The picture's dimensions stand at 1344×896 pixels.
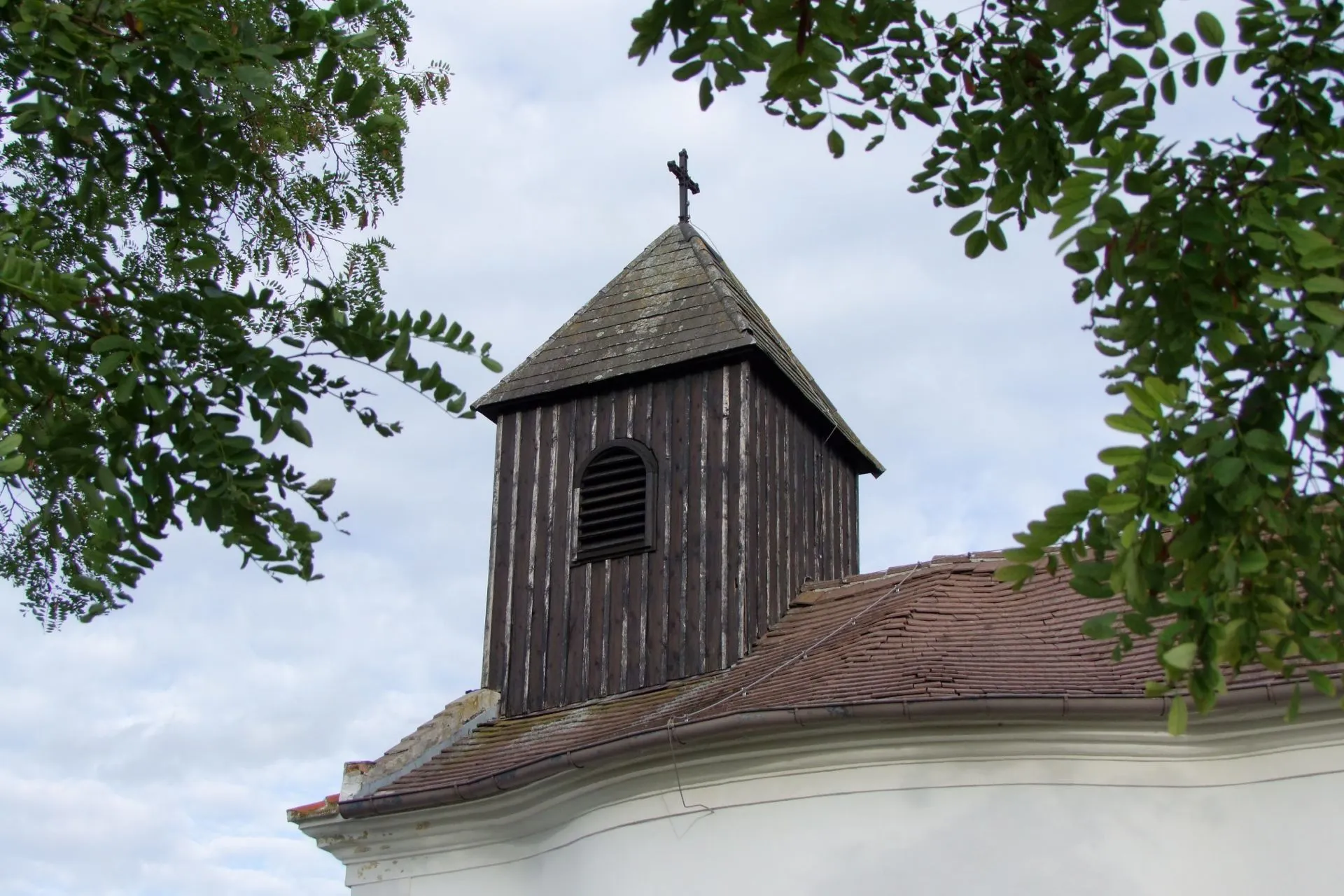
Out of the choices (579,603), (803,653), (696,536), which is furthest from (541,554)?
(803,653)

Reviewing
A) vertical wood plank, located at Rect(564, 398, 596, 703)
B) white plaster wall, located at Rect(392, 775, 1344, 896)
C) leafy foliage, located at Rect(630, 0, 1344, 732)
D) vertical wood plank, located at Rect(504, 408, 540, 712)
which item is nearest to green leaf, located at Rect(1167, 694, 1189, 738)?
leafy foliage, located at Rect(630, 0, 1344, 732)

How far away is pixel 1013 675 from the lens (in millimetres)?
8344

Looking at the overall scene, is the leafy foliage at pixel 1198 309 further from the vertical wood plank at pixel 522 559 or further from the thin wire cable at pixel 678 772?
the vertical wood plank at pixel 522 559

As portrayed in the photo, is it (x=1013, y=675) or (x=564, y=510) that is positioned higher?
(x=564, y=510)

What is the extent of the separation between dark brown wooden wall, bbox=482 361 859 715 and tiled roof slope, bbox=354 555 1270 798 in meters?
0.25

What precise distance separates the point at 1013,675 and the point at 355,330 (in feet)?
15.8

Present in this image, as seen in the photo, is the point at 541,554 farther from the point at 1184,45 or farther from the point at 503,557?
the point at 1184,45

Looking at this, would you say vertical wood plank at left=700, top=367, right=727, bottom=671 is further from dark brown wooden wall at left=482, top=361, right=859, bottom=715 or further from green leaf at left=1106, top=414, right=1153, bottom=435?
green leaf at left=1106, top=414, right=1153, bottom=435

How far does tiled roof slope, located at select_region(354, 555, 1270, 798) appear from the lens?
27.1 ft

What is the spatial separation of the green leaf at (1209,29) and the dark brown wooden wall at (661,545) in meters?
7.18

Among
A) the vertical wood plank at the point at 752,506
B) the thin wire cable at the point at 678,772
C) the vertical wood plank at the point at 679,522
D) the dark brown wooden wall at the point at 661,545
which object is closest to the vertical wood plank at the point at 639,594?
the dark brown wooden wall at the point at 661,545

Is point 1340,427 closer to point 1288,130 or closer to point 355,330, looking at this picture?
point 1288,130

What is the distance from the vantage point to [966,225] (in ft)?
15.6

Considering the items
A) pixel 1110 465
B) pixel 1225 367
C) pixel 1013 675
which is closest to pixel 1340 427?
pixel 1225 367
